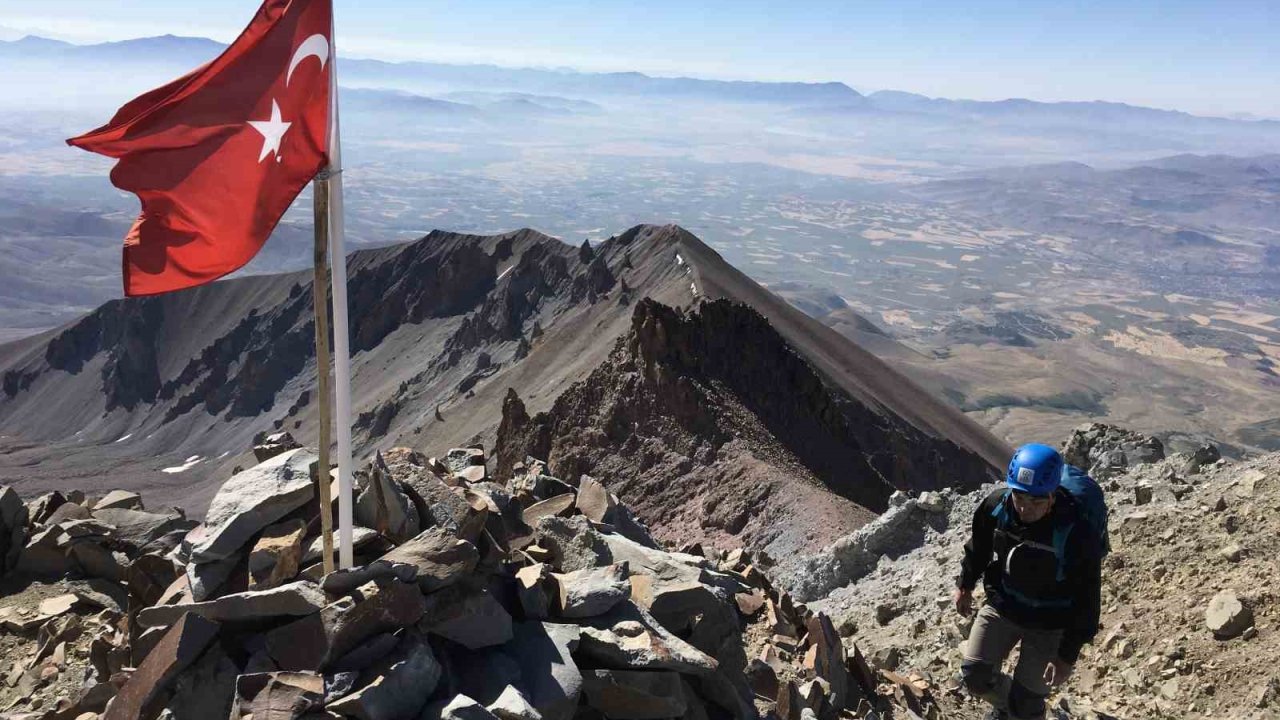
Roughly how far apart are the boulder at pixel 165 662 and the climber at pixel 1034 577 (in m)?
6.31

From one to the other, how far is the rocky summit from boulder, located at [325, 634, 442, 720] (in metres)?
0.02

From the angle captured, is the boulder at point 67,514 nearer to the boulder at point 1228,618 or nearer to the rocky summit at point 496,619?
the rocky summit at point 496,619

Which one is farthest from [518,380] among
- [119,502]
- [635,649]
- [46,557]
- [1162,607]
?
[635,649]

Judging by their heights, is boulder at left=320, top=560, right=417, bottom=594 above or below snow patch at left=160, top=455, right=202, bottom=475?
above

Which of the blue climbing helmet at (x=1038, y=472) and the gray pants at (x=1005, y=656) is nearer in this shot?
the blue climbing helmet at (x=1038, y=472)

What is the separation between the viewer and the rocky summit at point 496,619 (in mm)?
7141

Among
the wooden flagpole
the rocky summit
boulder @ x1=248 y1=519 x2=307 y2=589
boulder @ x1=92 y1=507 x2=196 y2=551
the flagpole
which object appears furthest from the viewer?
boulder @ x1=92 y1=507 x2=196 y2=551

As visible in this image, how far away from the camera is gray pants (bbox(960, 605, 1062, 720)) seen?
7.85m

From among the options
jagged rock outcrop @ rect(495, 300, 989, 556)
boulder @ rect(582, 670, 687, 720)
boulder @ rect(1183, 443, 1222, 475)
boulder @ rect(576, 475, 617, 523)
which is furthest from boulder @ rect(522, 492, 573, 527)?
jagged rock outcrop @ rect(495, 300, 989, 556)

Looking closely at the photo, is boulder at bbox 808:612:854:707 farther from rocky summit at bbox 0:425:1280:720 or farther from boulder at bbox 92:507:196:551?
boulder at bbox 92:507:196:551

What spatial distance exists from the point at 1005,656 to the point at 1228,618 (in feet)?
13.2

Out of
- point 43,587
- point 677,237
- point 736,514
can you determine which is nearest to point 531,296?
point 677,237

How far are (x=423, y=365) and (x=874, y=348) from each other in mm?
101404

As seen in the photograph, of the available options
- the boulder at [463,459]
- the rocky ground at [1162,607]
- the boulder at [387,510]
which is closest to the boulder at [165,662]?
the boulder at [387,510]
